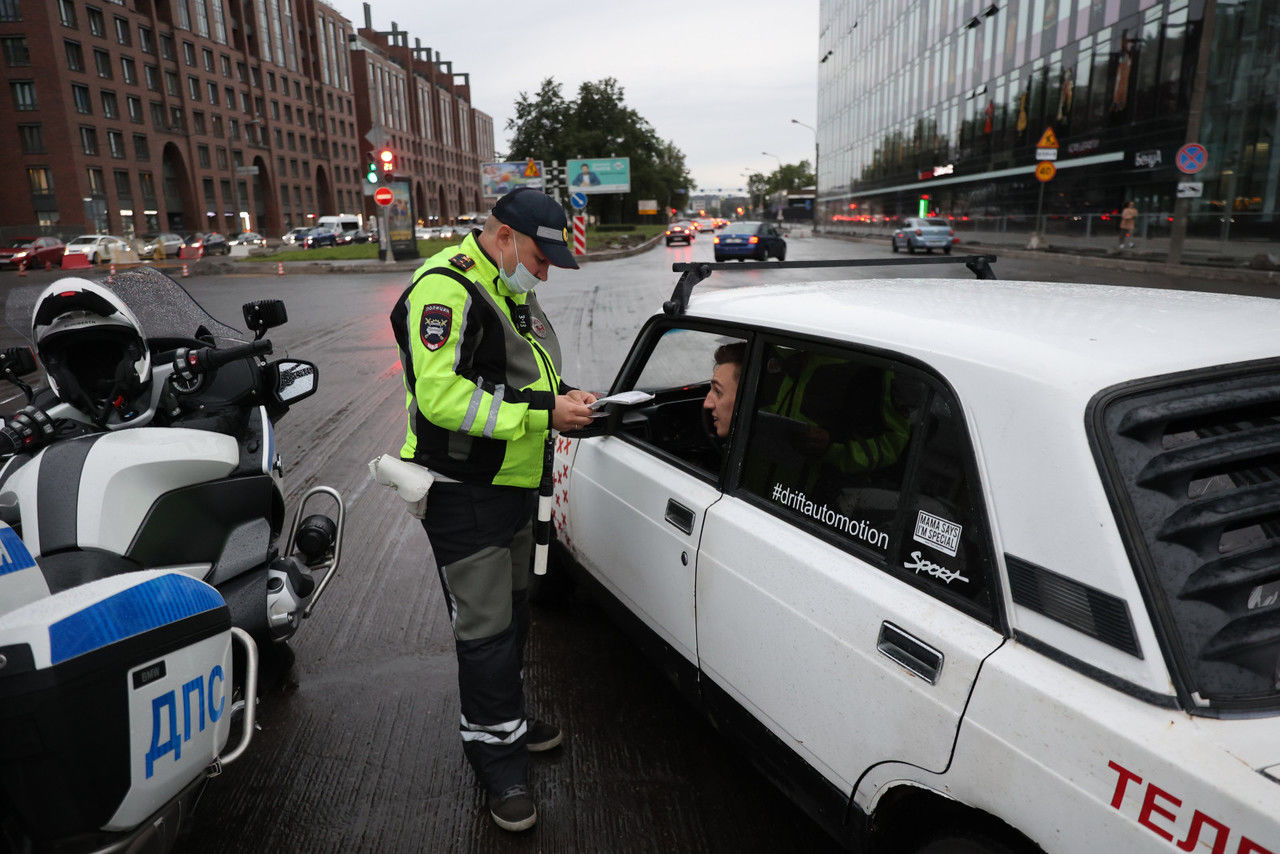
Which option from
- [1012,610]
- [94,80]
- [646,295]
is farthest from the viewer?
[94,80]

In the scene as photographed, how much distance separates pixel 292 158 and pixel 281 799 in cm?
9795

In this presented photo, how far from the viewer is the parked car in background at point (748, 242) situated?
32.0 metres

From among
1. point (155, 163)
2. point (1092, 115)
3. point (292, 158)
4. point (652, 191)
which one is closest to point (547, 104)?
point (652, 191)

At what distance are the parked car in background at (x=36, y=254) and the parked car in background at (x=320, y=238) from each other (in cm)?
1919

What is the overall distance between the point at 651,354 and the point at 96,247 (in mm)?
43747

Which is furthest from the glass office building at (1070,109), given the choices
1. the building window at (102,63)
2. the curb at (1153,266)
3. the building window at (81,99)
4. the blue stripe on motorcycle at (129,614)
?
the building window at (81,99)

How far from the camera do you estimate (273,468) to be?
3207 millimetres

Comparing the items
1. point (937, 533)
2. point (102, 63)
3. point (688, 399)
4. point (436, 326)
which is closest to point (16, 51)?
point (102, 63)

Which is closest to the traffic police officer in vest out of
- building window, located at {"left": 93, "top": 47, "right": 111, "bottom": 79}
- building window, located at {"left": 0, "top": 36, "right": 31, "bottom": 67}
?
building window, located at {"left": 0, "top": 36, "right": 31, "bottom": 67}

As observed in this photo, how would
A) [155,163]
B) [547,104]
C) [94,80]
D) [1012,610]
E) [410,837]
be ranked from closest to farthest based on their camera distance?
[1012,610], [410,837], [94,80], [155,163], [547,104]

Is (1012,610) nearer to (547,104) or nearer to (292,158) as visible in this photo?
(547,104)

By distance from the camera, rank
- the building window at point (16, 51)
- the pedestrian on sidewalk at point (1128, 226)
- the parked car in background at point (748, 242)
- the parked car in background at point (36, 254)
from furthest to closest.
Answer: the building window at point (16, 51)
the parked car in background at point (36, 254)
the parked car in background at point (748, 242)
the pedestrian on sidewalk at point (1128, 226)

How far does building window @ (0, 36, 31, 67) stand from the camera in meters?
56.0

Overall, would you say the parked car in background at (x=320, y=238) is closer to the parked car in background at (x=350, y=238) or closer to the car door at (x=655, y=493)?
the parked car in background at (x=350, y=238)
